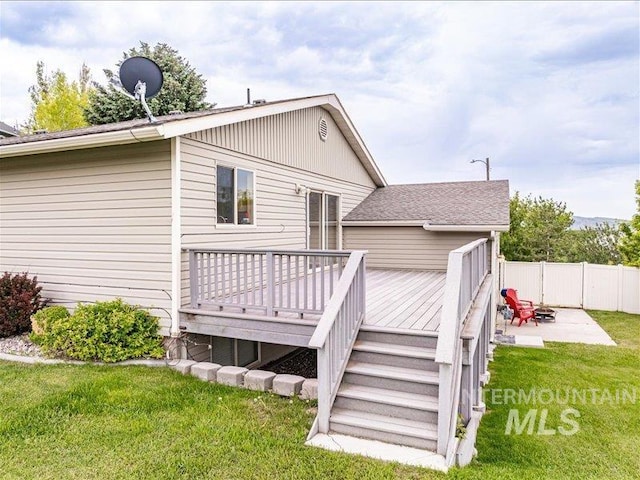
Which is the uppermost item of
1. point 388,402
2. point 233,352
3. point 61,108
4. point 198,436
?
point 61,108

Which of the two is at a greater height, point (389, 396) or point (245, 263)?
point (245, 263)

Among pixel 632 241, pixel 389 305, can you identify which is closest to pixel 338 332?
pixel 389 305

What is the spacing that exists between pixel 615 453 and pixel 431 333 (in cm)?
260

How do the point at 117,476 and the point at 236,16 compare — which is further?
the point at 236,16

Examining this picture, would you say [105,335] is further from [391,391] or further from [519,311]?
[519,311]

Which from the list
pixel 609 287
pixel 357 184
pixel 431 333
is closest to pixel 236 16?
pixel 357 184

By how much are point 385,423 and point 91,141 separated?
5056 mm

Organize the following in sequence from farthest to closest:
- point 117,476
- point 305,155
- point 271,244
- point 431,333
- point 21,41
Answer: point 21,41
point 305,155
point 271,244
point 431,333
point 117,476

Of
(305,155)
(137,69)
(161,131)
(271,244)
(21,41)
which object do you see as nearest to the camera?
(161,131)

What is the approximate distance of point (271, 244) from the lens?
8094 millimetres

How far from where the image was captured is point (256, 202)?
7609 mm

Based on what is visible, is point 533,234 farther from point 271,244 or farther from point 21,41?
point 21,41

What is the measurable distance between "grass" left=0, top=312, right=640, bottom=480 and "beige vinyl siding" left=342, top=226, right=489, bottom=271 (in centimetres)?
477

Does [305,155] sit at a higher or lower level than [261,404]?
higher
